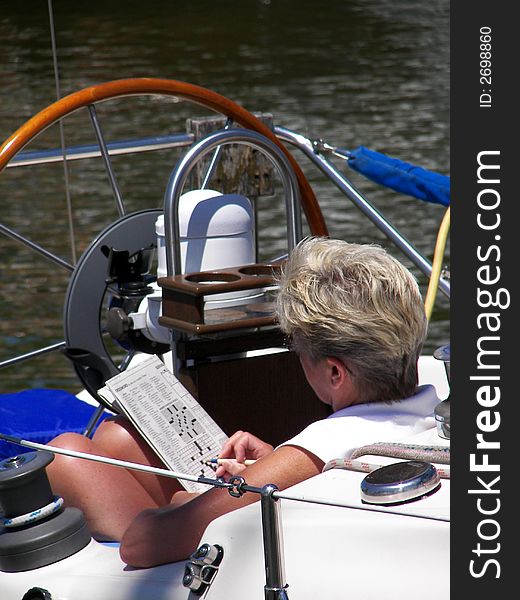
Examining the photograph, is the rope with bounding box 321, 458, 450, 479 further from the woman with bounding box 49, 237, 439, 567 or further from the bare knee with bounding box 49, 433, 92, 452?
the bare knee with bounding box 49, 433, 92, 452

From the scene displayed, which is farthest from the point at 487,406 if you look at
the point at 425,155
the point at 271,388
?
the point at 425,155

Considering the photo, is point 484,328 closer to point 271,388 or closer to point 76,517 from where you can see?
point 76,517

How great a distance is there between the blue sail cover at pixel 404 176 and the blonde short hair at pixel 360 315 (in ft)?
4.47

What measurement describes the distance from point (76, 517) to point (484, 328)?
760 mm

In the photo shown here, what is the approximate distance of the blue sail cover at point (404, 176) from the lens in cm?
294

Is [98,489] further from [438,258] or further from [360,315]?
[438,258]

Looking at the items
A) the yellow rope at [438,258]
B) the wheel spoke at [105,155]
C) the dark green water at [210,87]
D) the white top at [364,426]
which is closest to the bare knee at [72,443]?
the white top at [364,426]

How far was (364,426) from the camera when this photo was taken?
4.96 ft

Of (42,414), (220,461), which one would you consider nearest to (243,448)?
(220,461)

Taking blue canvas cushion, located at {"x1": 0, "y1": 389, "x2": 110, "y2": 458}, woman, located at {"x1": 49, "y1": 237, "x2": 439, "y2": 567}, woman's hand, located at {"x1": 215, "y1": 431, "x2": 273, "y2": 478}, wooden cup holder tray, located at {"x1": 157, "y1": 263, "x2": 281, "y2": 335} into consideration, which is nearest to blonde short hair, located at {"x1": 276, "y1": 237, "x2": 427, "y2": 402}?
woman, located at {"x1": 49, "y1": 237, "x2": 439, "y2": 567}

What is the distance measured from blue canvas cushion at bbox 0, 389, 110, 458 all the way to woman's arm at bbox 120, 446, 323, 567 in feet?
3.99

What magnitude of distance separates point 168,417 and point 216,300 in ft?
1.02

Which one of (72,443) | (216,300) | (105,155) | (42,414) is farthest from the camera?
(42,414)

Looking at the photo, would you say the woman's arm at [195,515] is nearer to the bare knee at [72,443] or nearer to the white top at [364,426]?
the white top at [364,426]
